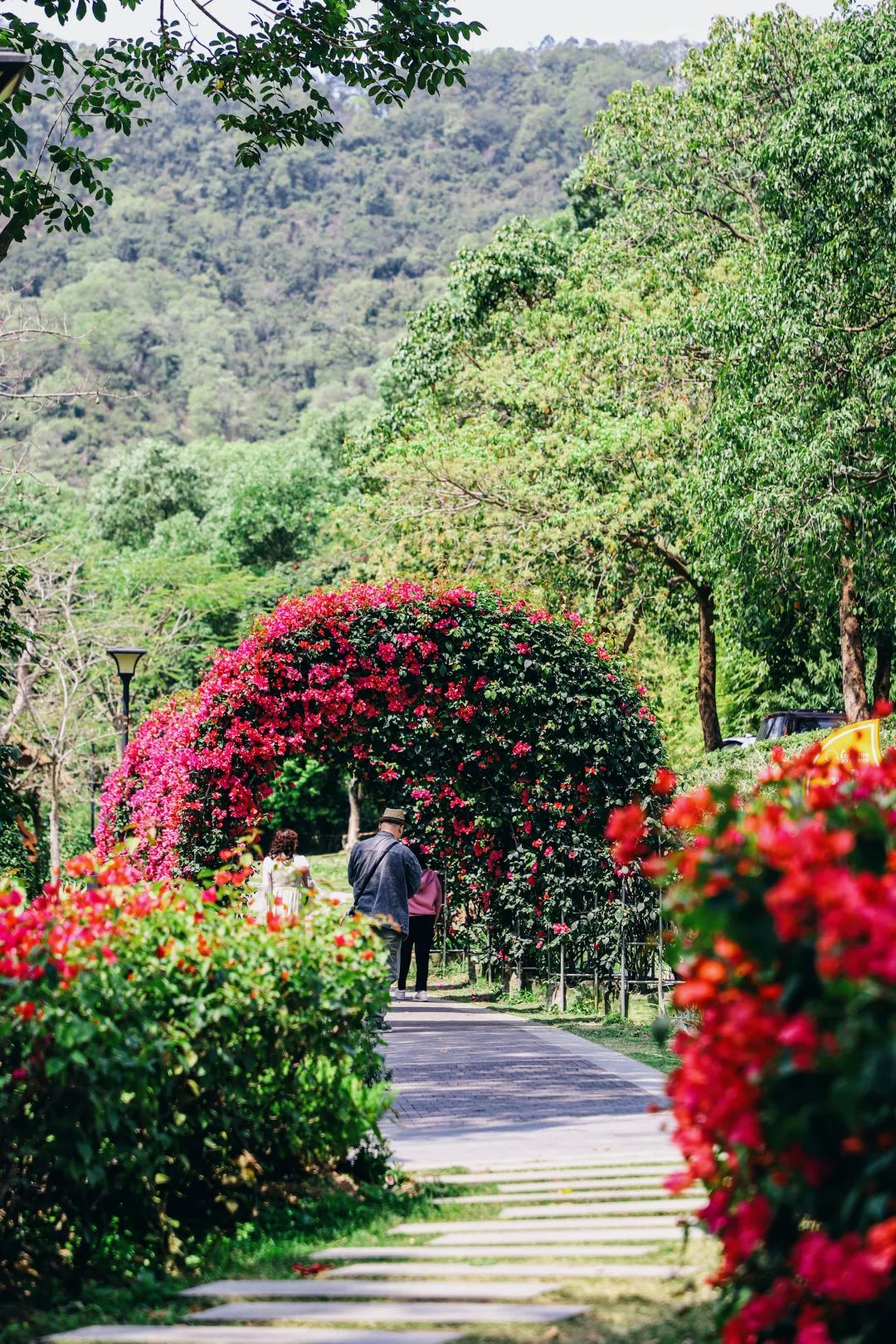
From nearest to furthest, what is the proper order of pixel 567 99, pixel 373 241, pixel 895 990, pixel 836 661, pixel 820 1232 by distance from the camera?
1. pixel 895 990
2. pixel 820 1232
3. pixel 836 661
4. pixel 373 241
5. pixel 567 99

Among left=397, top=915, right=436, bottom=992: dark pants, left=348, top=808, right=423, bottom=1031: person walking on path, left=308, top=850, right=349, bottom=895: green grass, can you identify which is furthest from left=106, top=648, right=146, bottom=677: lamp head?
left=308, top=850, right=349, bottom=895: green grass

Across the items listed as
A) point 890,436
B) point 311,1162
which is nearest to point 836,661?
point 890,436

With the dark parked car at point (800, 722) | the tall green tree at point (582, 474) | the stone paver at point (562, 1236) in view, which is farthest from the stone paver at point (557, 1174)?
the dark parked car at point (800, 722)

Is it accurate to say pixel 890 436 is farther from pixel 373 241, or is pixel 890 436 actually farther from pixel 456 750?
pixel 373 241

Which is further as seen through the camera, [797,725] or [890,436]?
[797,725]

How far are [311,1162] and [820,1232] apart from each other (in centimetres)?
354

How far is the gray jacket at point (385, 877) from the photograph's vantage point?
1105 centimetres

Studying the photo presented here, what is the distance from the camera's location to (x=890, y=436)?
19969 millimetres

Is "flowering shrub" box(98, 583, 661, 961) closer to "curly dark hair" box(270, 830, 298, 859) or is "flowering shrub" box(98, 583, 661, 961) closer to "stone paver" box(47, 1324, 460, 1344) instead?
"curly dark hair" box(270, 830, 298, 859)

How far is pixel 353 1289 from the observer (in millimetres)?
5004

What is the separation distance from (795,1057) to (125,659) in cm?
1721

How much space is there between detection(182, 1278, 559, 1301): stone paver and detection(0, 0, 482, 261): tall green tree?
302 inches

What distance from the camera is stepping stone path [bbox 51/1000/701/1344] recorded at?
4.61 metres

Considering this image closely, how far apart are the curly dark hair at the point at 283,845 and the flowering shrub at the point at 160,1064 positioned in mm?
5572
